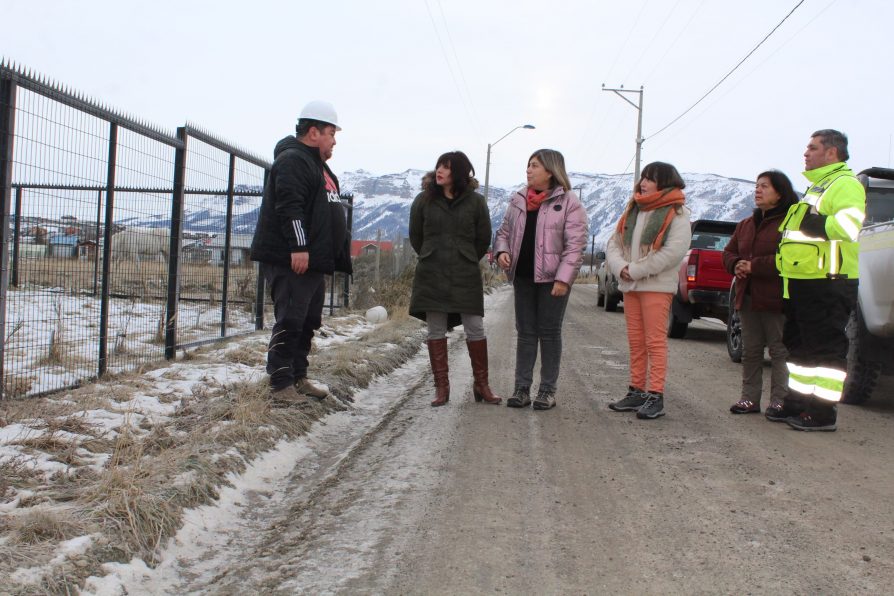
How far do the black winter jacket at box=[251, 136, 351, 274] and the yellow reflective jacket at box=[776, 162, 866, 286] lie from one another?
10.2ft

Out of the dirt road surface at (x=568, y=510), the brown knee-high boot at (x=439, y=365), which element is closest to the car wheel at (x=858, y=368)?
the dirt road surface at (x=568, y=510)

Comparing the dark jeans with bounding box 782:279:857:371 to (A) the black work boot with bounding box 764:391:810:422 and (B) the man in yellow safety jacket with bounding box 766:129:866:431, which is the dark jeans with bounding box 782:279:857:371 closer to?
(B) the man in yellow safety jacket with bounding box 766:129:866:431

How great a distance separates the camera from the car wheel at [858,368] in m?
6.51

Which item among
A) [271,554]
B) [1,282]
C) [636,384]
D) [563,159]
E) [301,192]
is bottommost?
[271,554]

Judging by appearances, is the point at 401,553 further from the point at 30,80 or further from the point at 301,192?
the point at 30,80

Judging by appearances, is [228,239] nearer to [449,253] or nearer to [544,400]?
[449,253]

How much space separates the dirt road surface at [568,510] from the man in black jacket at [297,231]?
66 centimetres

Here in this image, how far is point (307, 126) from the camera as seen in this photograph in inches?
219

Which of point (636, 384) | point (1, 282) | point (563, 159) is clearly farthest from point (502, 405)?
point (1, 282)

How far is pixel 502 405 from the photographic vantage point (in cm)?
630

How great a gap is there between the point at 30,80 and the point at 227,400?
7.47ft

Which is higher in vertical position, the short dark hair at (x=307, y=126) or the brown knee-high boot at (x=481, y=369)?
the short dark hair at (x=307, y=126)

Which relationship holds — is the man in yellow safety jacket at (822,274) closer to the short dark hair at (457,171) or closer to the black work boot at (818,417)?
the black work boot at (818,417)

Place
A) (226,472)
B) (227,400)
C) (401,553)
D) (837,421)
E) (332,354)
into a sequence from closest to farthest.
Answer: (401,553) < (226,472) < (227,400) < (837,421) < (332,354)
